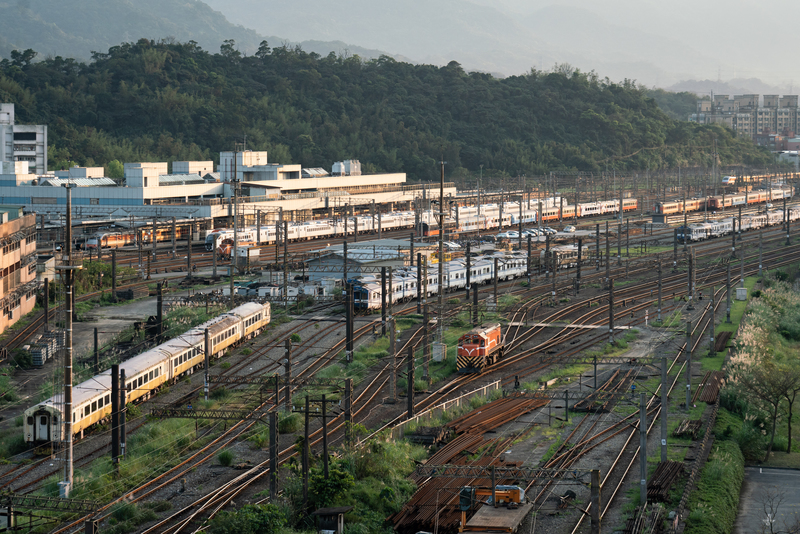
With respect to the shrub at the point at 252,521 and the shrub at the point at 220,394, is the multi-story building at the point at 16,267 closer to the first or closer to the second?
the shrub at the point at 220,394

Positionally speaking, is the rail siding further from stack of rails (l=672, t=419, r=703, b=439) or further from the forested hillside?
the forested hillside

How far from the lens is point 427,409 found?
23141mm

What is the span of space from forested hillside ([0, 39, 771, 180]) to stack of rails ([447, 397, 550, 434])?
75.9 meters

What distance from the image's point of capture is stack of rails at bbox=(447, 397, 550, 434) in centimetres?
2209

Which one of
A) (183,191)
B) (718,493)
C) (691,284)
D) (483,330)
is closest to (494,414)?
(483,330)

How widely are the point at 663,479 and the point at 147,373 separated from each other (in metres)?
13.1

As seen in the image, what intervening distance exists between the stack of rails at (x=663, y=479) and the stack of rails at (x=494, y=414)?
4228 millimetres

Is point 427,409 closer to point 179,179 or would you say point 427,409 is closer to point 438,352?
point 438,352

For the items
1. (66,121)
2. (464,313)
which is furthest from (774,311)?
(66,121)

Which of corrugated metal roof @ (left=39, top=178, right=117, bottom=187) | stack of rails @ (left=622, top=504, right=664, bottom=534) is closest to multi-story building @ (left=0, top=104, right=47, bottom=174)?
corrugated metal roof @ (left=39, top=178, right=117, bottom=187)

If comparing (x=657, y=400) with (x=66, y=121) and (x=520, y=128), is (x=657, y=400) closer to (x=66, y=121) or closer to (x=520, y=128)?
(x=66, y=121)

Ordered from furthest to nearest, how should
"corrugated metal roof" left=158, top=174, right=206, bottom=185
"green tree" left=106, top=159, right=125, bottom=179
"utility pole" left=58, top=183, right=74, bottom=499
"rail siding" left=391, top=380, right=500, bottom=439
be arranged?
1. "green tree" left=106, top=159, right=125, bottom=179
2. "corrugated metal roof" left=158, top=174, right=206, bottom=185
3. "rail siding" left=391, top=380, right=500, bottom=439
4. "utility pole" left=58, top=183, right=74, bottom=499

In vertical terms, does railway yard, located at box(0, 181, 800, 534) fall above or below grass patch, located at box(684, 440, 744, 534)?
above

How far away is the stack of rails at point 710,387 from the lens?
25.4 m
